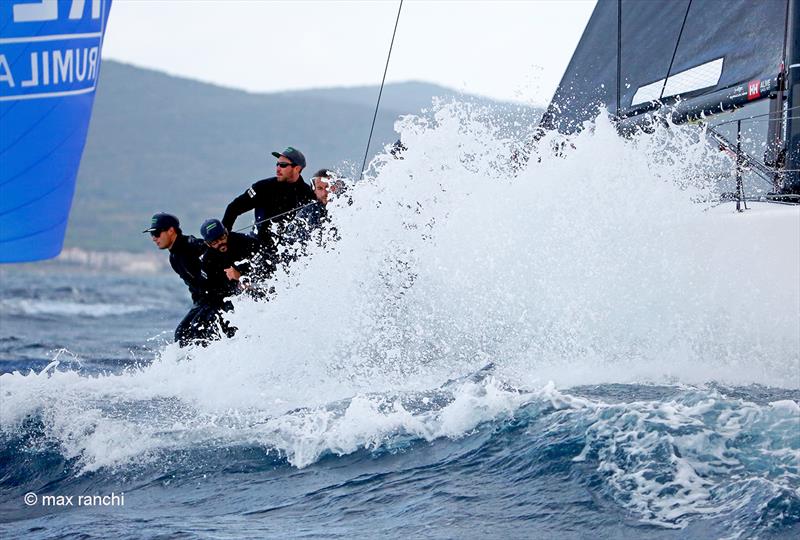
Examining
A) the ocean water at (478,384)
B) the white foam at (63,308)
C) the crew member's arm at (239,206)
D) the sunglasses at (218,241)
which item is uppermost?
the crew member's arm at (239,206)

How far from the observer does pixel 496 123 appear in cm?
784

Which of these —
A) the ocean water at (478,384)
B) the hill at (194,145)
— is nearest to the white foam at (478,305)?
the ocean water at (478,384)

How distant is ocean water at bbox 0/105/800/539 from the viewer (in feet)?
14.9

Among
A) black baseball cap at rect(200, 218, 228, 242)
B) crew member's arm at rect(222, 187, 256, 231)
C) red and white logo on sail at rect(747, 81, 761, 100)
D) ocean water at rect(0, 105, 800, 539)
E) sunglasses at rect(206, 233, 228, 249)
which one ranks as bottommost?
ocean water at rect(0, 105, 800, 539)

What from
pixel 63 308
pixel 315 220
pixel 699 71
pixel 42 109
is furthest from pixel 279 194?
pixel 63 308

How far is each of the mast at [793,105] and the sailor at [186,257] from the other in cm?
403

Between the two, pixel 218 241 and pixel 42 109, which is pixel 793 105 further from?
pixel 42 109

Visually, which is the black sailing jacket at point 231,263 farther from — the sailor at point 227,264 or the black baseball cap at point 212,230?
the black baseball cap at point 212,230

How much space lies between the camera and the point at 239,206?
8.41 m

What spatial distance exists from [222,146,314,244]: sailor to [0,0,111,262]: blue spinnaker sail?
1272 mm

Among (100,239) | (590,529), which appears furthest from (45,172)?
(100,239)

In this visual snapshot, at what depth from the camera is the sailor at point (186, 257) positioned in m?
8.09

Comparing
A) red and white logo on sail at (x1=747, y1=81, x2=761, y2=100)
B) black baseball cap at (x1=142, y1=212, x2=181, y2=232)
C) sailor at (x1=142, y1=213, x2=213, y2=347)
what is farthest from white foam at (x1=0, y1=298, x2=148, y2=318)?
red and white logo on sail at (x1=747, y1=81, x2=761, y2=100)

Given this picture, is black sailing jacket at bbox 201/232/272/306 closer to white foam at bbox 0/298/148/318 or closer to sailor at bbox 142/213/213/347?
sailor at bbox 142/213/213/347
